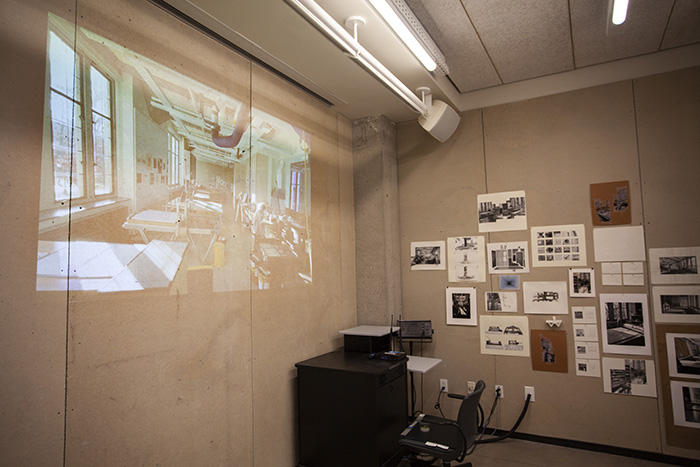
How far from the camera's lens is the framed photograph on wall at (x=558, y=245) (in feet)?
11.6

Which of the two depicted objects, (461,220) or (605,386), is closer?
(605,386)

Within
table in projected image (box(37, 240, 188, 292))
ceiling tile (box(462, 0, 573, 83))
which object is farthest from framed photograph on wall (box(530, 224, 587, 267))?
table in projected image (box(37, 240, 188, 292))

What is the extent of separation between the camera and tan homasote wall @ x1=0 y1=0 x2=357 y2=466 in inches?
66.9

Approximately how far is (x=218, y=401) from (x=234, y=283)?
2.48ft

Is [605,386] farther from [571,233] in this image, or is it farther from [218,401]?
[218,401]

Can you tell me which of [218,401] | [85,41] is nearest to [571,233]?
[218,401]

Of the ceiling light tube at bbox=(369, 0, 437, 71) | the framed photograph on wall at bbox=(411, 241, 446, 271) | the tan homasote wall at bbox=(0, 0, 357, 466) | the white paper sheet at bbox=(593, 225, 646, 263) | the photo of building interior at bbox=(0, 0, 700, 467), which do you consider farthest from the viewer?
the framed photograph on wall at bbox=(411, 241, 446, 271)

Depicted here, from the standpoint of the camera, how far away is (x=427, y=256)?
4199 mm

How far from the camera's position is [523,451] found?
3.41 metres

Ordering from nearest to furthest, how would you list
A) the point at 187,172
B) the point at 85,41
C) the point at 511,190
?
the point at 85,41 → the point at 187,172 → the point at 511,190

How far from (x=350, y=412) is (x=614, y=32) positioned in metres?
3.51

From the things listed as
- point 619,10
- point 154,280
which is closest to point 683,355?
point 619,10

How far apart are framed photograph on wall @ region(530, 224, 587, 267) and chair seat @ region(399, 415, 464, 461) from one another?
1.77 meters

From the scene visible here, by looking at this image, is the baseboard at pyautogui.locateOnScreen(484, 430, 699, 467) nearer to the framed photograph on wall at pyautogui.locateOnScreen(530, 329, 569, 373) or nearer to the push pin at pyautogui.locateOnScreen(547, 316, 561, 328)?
the framed photograph on wall at pyautogui.locateOnScreen(530, 329, 569, 373)
